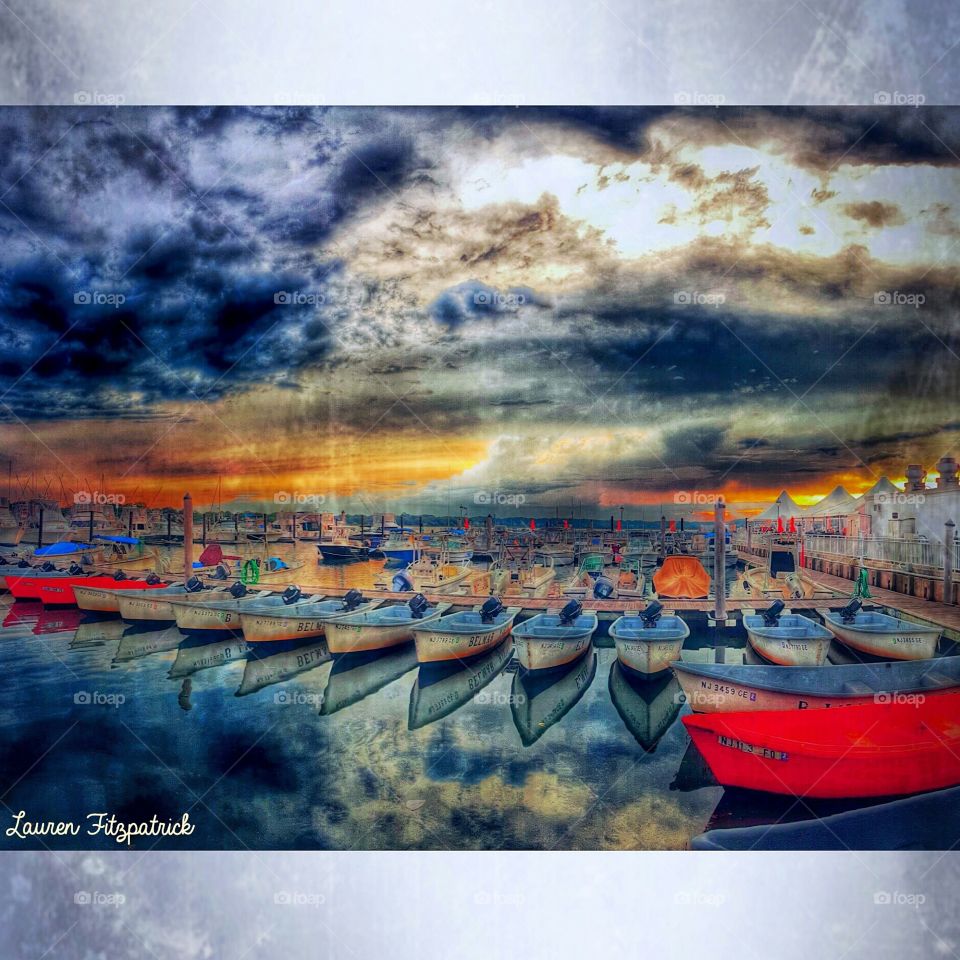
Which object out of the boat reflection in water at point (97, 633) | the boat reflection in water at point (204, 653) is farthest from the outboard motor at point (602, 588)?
the boat reflection in water at point (97, 633)

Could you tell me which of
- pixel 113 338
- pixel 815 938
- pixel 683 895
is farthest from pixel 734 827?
pixel 113 338

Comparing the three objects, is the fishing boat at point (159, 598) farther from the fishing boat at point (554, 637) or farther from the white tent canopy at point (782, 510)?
the white tent canopy at point (782, 510)

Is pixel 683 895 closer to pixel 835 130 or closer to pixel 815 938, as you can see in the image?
pixel 815 938

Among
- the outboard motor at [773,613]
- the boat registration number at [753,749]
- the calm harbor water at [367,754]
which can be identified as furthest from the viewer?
the outboard motor at [773,613]

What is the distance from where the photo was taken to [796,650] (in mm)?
3688

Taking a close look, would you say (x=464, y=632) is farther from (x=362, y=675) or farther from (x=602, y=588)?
(x=602, y=588)

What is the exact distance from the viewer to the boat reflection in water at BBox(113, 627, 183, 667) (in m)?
3.76

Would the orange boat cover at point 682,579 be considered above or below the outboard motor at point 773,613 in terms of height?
above

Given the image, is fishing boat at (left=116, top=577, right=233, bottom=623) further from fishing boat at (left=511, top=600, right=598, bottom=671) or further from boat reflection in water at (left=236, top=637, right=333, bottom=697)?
fishing boat at (left=511, top=600, right=598, bottom=671)

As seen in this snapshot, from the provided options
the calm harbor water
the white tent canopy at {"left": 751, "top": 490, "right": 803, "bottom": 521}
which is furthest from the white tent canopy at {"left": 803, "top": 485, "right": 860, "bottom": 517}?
the calm harbor water

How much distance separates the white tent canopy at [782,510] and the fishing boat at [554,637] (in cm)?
110

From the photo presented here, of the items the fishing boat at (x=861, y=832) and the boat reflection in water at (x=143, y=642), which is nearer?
the fishing boat at (x=861, y=832)

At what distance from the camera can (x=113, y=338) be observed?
377 centimetres

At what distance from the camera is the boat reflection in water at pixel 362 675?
3.70 m
